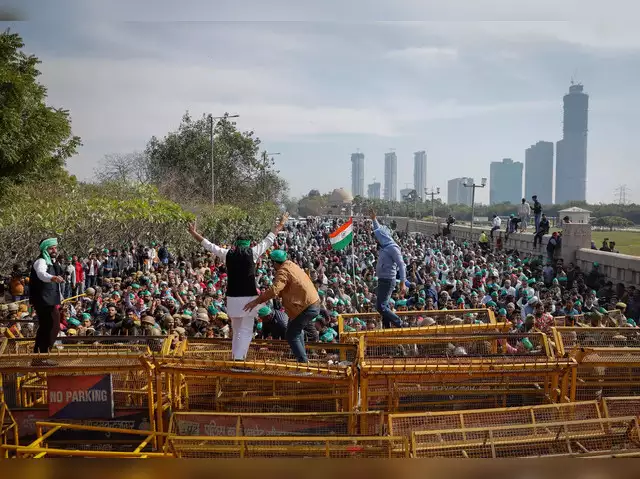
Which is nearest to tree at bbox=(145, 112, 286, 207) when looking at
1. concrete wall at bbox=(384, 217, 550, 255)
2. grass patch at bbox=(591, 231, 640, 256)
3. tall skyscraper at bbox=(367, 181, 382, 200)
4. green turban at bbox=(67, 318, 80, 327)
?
tall skyscraper at bbox=(367, 181, 382, 200)

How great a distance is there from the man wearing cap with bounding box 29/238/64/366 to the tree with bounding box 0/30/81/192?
7.67m

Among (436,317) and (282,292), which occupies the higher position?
(282,292)

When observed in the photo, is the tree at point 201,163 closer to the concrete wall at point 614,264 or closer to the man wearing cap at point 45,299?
the concrete wall at point 614,264

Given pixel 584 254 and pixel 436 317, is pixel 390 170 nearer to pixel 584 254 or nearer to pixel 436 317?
pixel 436 317

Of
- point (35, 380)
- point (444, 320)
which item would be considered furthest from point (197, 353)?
point (444, 320)

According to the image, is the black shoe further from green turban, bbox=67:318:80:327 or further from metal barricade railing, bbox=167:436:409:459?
green turban, bbox=67:318:80:327

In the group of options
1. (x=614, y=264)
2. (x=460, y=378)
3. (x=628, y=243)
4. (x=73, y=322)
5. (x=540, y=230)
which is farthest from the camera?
(x=628, y=243)

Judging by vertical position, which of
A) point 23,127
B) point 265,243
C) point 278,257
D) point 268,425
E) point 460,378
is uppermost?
point 23,127

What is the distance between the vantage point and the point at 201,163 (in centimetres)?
3394

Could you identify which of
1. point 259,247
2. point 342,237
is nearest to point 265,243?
point 259,247

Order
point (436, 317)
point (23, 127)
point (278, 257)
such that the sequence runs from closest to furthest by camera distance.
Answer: point (278, 257), point (436, 317), point (23, 127)

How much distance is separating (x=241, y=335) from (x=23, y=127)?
12420 millimetres

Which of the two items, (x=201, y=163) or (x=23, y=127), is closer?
(x=23, y=127)

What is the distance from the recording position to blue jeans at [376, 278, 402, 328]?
285 inches
